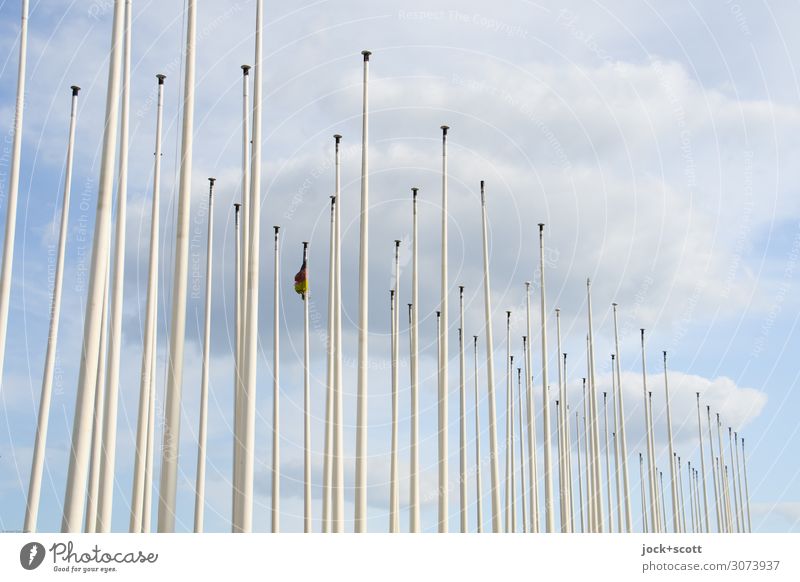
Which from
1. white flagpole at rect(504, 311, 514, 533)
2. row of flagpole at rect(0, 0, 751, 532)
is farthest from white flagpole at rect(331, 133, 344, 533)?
white flagpole at rect(504, 311, 514, 533)

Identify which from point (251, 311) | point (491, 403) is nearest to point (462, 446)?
point (491, 403)

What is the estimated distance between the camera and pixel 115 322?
32.0 m

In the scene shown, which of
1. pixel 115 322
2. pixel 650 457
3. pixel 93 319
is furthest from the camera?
pixel 650 457

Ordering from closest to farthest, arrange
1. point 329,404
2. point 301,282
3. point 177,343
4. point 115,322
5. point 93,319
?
1. point 177,343
2. point 93,319
3. point 115,322
4. point 329,404
5. point 301,282

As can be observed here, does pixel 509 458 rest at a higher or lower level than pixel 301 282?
lower

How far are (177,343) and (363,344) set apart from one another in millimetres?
14311

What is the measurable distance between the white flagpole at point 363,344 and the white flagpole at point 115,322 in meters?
8.20

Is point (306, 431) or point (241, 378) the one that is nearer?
point (241, 378)

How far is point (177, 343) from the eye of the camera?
71.8 feet

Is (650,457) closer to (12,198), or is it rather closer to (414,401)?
(414,401)

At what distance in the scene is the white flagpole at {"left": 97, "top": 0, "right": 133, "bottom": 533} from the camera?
27.5 meters
